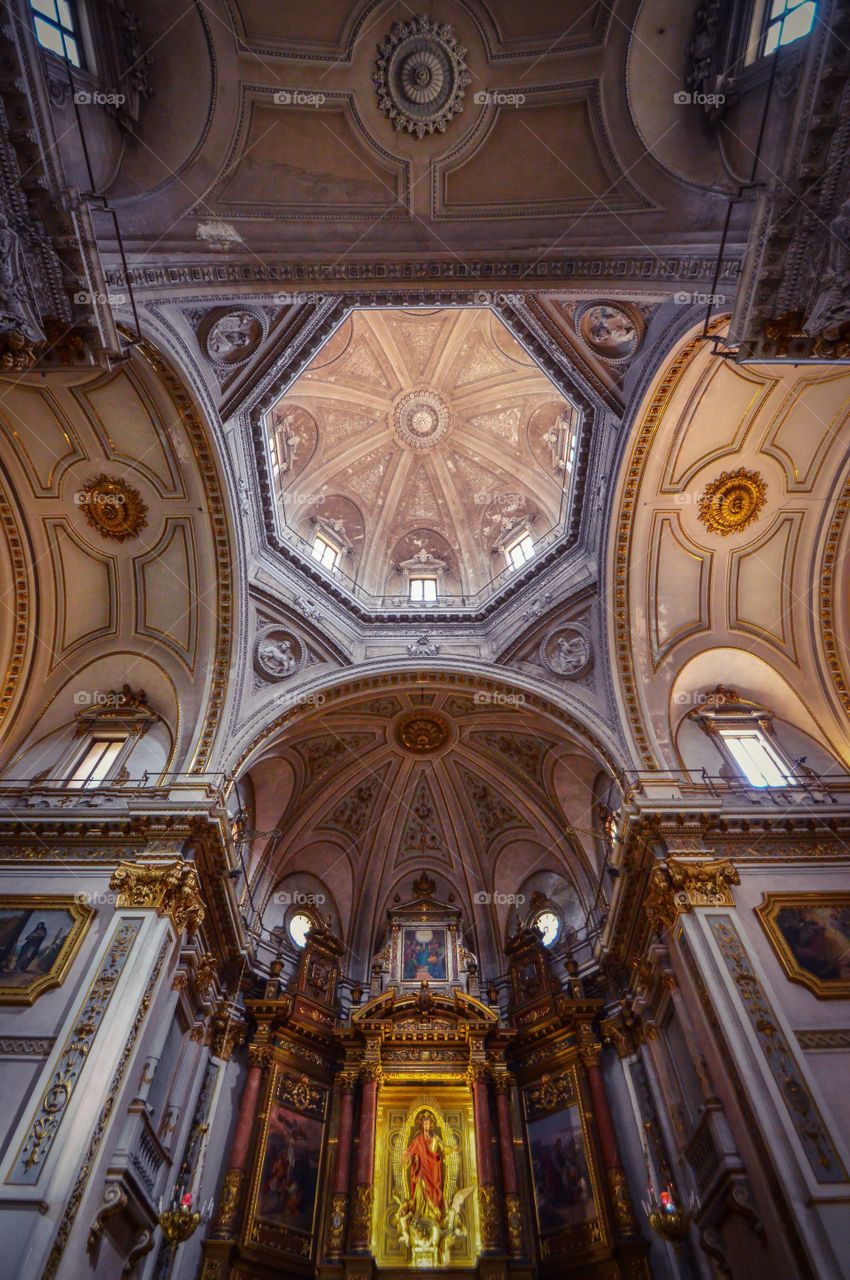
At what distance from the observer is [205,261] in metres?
10.3

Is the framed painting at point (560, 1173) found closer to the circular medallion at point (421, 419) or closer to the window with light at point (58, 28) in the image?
the circular medallion at point (421, 419)

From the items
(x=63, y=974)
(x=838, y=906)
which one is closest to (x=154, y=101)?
(x=63, y=974)

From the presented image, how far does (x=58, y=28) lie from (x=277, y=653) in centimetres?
1207

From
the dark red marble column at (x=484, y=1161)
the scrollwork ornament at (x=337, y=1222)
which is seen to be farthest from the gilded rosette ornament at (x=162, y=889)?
the dark red marble column at (x=484, y=1161)

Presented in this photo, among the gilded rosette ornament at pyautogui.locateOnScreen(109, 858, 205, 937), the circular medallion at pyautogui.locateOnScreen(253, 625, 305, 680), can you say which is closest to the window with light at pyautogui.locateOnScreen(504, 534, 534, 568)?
the circular medallion at pyautogui.locateOnScreen(253, 625, 305, 680)

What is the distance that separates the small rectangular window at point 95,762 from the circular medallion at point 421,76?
13.5 metres

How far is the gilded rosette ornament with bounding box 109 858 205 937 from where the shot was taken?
1219 centimetres

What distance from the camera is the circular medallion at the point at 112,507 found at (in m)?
15.7

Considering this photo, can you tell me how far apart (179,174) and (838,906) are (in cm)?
1536

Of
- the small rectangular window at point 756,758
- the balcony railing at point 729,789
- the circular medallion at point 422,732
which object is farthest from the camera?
the circular medallion at point 422,732

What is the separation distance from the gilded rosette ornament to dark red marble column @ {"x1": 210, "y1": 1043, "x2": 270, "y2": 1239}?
15.5 ft

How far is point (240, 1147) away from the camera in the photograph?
558 inches

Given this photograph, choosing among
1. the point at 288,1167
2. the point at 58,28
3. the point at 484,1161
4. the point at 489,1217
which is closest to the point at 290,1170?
the point at 288,1167

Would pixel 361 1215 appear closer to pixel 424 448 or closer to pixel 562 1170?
pixel 562 1170
